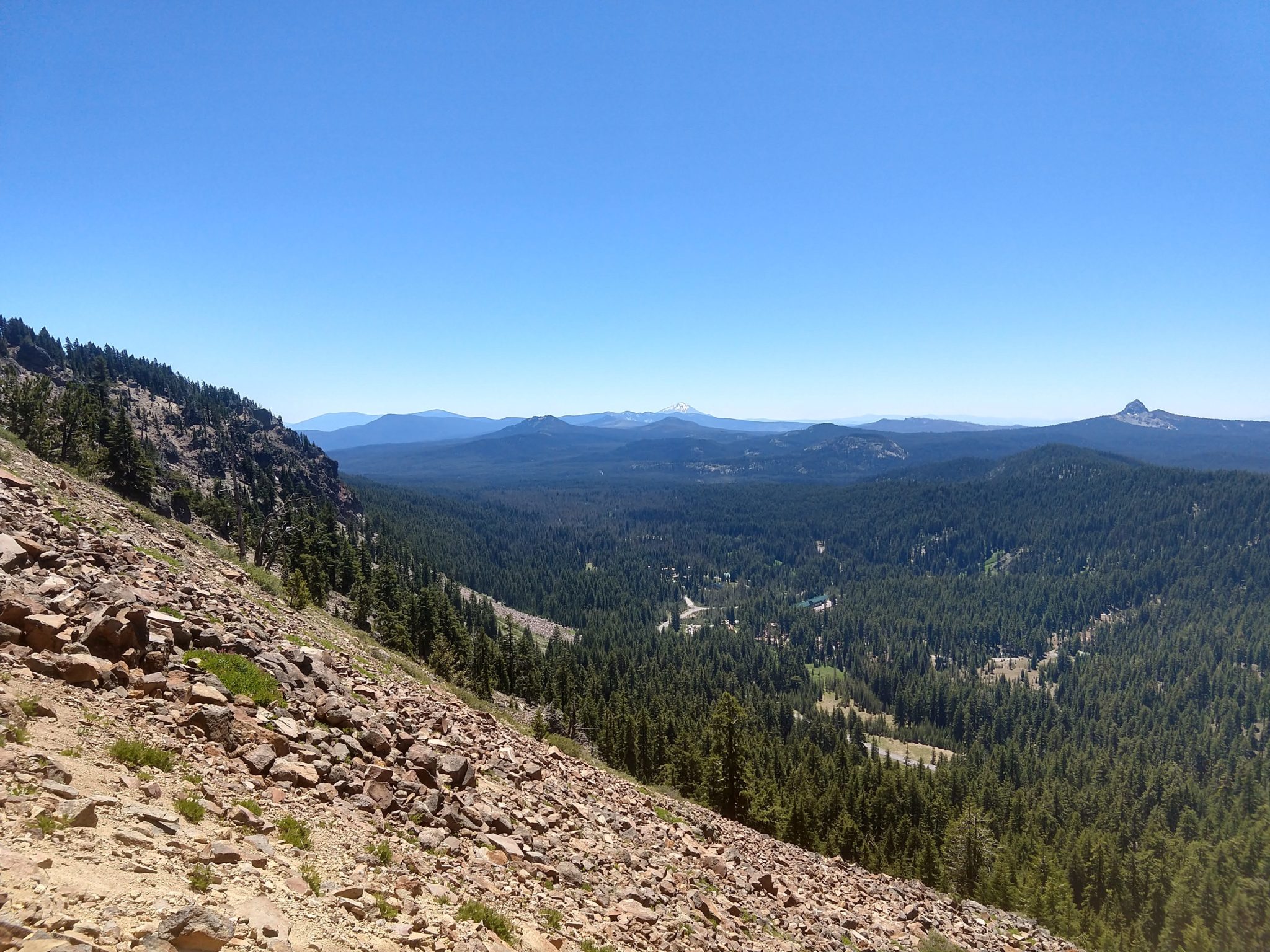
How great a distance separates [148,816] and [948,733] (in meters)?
179

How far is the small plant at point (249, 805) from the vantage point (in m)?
11.8

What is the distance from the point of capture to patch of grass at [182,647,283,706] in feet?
51.1

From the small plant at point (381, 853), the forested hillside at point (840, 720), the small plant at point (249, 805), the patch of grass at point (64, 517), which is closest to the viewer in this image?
the small plant at point (249, 805)

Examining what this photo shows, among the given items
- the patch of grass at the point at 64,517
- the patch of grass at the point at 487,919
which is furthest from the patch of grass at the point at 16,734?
the patch of grass at the point at 64,517

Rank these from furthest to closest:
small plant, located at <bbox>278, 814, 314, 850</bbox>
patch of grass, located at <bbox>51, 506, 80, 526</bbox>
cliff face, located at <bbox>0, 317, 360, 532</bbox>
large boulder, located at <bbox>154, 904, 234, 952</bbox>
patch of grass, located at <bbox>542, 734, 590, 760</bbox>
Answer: cliff face, located at <bbox>0, 317, 360, 532</bbox> < patch of grass, located at <bbox>542, 734, 590, 760</bbox> < patch of grass, located at <bbox>51, 506, 80, 526</bbox> < small plant, located at <bbox>278, 814, 314, 850</bbox> < large boulder, located at <bbox>154, 904, 234, 952</bbox>

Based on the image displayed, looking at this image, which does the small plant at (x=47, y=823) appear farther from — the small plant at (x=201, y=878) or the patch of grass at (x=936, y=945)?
the patch of grass at (x=936, y=945)

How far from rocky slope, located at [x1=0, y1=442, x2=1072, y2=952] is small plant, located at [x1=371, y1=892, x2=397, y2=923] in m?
0.04

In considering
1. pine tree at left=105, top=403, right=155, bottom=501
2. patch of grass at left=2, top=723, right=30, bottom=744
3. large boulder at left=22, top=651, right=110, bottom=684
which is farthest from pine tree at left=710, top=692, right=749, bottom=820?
pine tree at left=105, top=403, right=155, bottom=501

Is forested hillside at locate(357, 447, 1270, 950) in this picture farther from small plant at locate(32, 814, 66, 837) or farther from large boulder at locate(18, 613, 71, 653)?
small plant at locate(32, 814, 66, 837)

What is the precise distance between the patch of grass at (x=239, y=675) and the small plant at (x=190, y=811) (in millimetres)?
4898

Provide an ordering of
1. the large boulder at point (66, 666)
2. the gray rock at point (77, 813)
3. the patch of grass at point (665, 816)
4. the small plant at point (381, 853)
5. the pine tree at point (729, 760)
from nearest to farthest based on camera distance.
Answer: the gray rock at point (77, 813), the small plant at point (381, 853), the large boulder at point (66, 666), the patch of grass at point (665, 816), the pine tree at point (729, 760)

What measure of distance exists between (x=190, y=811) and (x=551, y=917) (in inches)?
328

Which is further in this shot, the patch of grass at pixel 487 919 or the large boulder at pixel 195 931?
the patch of grass at pixel 487 919

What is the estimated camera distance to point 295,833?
11531 mm
